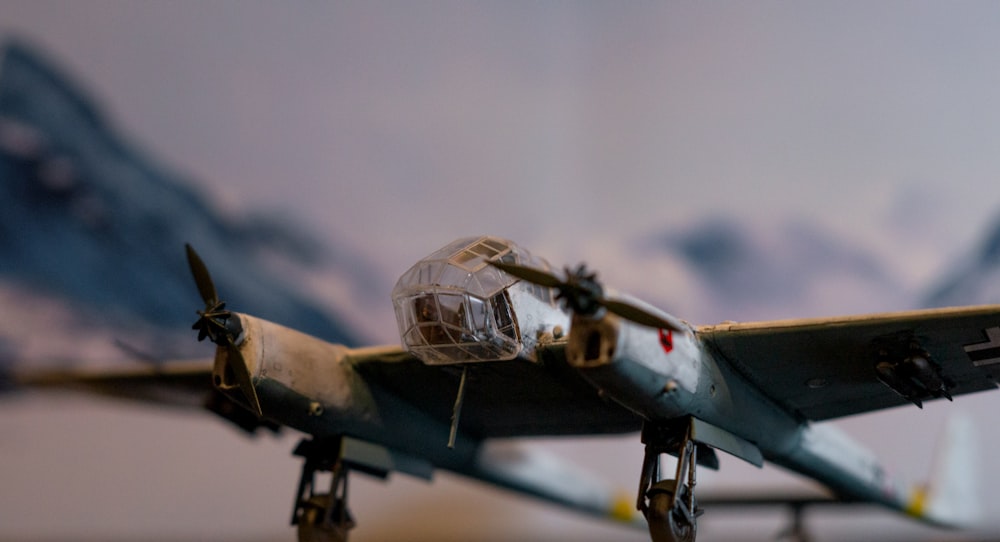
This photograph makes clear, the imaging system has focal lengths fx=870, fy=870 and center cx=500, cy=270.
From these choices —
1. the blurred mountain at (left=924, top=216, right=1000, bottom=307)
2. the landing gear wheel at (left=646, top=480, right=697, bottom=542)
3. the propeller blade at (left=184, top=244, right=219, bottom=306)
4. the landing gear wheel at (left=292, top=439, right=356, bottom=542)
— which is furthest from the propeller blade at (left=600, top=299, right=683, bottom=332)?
the blurred mountain at (left=924, top=216, right=1000, bottom=307)

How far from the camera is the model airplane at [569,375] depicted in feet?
20.6

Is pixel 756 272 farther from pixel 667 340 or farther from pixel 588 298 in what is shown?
pixel 588 298

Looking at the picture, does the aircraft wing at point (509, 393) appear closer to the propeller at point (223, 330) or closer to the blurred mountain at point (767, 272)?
the propeller at point (223, 330)

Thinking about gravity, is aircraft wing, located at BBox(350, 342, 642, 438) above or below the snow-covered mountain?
below

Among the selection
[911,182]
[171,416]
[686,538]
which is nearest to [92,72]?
[171,416]

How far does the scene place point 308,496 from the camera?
8430mm

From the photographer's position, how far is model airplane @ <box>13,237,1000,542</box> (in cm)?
627

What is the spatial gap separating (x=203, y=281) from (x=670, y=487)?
13.4ft

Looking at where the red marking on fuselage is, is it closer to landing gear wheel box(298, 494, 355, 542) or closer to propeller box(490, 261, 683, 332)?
propeller box(490, 261, 683, 332)

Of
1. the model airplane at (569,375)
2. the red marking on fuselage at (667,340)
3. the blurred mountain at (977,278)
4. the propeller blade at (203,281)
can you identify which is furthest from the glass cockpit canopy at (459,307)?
the blurred mountain at (977,278)

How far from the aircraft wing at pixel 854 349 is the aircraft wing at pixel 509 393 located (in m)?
1.27

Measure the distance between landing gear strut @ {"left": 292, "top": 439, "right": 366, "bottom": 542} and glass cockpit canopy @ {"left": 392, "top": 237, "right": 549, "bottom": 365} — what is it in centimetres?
191

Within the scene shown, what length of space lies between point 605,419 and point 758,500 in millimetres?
3964

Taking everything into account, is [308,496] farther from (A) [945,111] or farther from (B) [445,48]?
(A) [945,111]
